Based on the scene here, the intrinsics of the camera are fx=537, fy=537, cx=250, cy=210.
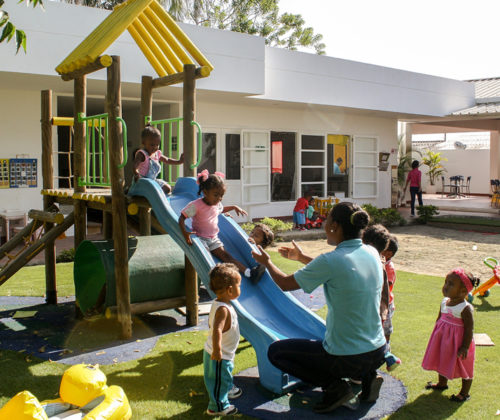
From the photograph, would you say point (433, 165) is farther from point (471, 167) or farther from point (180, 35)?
point (180, 35)

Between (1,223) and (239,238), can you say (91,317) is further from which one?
(1,223)

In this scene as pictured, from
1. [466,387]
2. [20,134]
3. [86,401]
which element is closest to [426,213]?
[20,134]

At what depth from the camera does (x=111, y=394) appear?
3.74 meters

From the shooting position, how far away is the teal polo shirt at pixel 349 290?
383cm

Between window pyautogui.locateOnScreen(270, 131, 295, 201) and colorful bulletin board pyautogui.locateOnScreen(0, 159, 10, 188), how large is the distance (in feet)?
26.0

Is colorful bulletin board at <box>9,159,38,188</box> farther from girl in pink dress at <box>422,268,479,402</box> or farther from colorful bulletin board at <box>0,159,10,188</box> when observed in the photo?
girl in pink dress at <box>422,268,479,402</box>

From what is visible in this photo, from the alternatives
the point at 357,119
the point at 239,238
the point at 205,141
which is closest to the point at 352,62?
the point at 357,119

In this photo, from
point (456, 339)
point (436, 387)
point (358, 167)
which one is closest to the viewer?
Result: point (456, 339)

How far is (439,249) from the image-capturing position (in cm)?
1249

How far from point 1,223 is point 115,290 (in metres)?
6.71

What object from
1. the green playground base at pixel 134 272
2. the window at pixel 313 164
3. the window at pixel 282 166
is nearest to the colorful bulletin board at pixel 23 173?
the green playground base at pixel 134 272

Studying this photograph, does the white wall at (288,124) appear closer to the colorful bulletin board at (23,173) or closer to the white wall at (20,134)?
the white wall at (20,134)

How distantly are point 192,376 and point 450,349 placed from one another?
89.5 inches

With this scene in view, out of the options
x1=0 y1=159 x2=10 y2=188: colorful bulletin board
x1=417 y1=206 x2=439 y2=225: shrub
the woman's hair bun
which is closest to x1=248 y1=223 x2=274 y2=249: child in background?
the woman's hair bun
